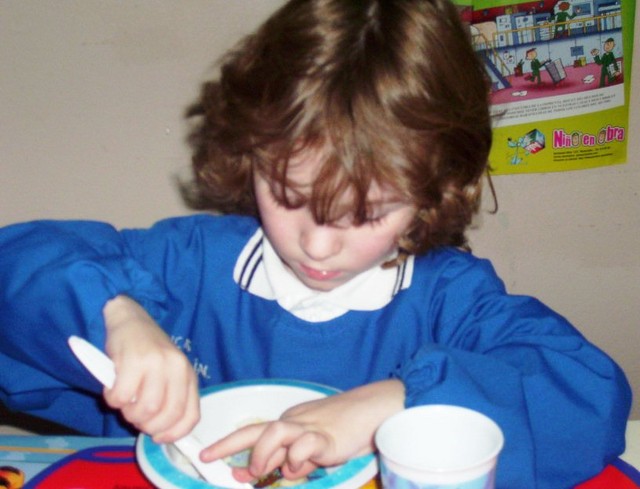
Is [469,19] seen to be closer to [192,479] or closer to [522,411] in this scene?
[522,411]

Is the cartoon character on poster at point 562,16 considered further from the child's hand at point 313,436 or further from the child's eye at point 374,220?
the child's hand at point 313,436

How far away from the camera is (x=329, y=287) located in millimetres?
860

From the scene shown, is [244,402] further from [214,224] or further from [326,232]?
[214,224]

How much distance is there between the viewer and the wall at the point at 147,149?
1.09m

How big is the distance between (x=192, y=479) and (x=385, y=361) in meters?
0.36

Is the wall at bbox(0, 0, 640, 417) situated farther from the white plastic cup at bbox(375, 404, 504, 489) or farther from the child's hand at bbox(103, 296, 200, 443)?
the white plastic cup at bbox(375, 404, 504, 489)

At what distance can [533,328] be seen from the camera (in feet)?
2.59

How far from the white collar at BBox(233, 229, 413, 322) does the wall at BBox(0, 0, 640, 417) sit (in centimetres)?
31

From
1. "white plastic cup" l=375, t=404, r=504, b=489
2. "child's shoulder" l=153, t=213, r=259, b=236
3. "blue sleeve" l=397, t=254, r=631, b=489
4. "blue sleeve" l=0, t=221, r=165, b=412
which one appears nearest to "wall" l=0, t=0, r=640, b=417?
"child's shoulder" l=153, t=213, r=259, b=236

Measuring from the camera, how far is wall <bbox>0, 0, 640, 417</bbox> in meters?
1.09

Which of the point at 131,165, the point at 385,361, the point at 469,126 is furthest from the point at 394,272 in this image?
the point at 131,165

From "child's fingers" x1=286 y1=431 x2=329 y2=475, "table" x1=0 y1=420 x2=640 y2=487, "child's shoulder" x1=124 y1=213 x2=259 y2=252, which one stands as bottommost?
"table" x1=0 y1=420 x2=640 y2=487

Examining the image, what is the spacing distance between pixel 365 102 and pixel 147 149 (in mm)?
534

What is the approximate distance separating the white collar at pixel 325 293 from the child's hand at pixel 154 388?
0.25 meters
